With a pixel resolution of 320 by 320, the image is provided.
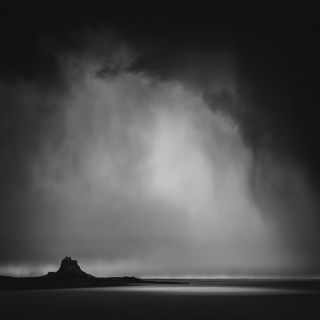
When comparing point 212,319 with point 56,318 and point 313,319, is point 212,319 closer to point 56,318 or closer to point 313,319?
point 313,319

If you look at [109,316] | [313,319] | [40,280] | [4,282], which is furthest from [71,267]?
[313,319]

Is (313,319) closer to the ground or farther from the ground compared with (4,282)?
closer to the ground

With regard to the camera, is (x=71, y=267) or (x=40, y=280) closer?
(x=40, y=280)

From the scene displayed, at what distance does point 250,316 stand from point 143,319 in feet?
42.2

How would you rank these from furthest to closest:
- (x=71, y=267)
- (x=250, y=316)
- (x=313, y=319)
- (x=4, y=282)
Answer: (x=71, y=267), (x=4, y=282), (x=250, y=316), (x=313, y=319)

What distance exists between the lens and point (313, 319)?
41594 mm

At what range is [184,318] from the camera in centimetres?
4369

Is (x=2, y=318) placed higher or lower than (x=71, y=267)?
lower

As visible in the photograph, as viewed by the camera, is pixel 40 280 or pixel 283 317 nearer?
pixel 283 317

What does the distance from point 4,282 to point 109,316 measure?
121 metres

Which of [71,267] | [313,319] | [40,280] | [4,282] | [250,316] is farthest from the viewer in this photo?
[71,267]

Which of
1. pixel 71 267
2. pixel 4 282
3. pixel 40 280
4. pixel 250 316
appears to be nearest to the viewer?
pixel 250 316

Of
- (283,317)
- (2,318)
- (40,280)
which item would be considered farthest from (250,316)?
(40,280)

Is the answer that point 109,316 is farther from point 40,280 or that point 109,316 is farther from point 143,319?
point 40,280
